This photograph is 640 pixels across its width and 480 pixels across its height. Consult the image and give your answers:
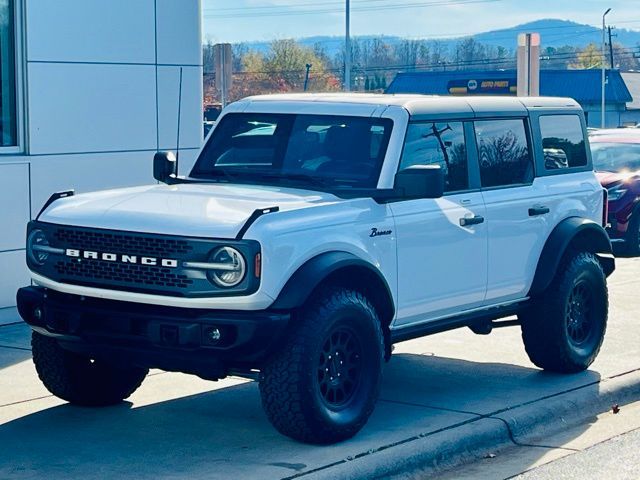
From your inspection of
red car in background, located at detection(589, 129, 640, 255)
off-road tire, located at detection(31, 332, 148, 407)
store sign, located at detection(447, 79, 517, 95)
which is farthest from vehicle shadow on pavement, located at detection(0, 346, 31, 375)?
store sign, located at detection(447, 79, 517, 95)

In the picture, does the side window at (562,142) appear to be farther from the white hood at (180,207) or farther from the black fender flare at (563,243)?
the white hood at (180,207)

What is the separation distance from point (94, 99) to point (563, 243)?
4.92 metres

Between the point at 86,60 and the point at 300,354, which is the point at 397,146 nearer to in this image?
the point at 300,354

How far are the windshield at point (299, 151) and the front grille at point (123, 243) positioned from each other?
127cm

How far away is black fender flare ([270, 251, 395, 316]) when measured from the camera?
6.66 meters

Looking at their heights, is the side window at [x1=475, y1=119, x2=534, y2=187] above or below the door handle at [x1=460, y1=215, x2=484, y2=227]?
above

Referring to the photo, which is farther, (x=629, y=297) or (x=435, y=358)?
(x=629, y=297)

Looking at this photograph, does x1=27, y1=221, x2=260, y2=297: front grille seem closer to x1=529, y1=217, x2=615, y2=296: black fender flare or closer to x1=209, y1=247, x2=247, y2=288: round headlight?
x1=209, y1=247, x2=247, y2=288: round headlight

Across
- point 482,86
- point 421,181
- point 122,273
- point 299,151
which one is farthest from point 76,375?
point 482,86

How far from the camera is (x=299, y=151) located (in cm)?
809

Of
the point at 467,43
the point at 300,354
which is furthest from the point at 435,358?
the point at 467,43

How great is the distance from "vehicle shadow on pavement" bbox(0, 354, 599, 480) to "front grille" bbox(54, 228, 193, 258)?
3.50 feet

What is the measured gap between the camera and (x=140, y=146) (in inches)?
483

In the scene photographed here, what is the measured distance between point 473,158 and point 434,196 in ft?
3.37
